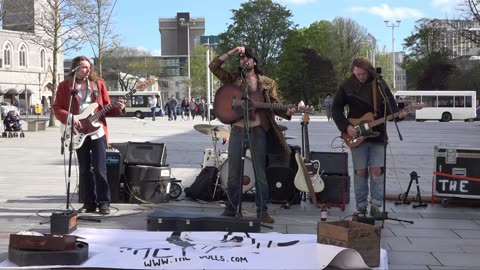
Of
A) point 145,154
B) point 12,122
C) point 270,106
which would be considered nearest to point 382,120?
point 270,106

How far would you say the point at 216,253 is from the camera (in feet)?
16.5

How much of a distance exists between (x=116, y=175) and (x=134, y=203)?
48 cm

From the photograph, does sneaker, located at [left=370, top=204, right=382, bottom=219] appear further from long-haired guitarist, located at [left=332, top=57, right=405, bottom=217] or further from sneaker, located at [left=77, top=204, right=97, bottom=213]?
sneaker, located at [left=77, top=204, right=97, bottom=213]

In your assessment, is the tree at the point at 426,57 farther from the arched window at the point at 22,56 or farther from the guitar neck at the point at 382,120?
the guitar neck at the point at 382,120

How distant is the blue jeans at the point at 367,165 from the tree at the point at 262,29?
229 ft

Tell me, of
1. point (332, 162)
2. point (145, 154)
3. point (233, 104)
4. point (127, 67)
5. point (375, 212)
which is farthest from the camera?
point (127, 67)

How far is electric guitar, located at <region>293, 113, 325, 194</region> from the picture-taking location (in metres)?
7.69

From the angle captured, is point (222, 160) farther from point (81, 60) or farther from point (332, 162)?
point (81, 60)

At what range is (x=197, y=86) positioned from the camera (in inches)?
3671

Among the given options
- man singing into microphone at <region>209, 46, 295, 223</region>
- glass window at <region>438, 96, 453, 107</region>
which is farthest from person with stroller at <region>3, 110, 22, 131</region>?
glass window at <region>438, 96, 453, 107</region>

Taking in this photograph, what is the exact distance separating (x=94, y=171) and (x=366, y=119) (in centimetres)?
341

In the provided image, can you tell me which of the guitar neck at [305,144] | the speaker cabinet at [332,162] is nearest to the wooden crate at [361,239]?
the guitar neck at [305,144]

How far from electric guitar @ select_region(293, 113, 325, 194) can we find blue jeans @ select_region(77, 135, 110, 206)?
2.49 metres

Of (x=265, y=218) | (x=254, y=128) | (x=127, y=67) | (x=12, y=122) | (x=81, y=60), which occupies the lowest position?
(x=265, y=218)
